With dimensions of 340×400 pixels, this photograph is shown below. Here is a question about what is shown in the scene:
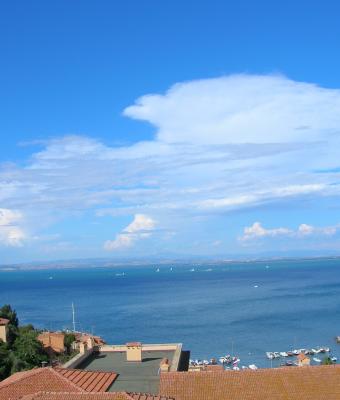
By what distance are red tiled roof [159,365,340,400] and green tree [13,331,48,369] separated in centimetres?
3196

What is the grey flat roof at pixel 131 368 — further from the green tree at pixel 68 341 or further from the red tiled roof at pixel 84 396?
the green tree at pixel 68 341

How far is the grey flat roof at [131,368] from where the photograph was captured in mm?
23766

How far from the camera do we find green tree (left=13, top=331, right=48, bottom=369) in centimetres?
5382

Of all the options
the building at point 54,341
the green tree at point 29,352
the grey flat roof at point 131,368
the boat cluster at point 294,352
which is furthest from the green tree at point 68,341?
the grey flat roof at point 131,368

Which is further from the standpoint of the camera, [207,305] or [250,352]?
[207,305]

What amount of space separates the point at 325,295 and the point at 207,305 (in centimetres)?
3450

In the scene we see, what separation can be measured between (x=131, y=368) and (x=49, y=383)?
268 inches

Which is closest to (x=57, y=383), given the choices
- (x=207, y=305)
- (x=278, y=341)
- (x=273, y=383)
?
(x=273, y=383)

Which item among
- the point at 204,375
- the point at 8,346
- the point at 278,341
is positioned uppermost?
the point at 204,375

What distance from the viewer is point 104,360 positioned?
30344mm

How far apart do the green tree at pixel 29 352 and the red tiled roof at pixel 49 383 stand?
31175mm

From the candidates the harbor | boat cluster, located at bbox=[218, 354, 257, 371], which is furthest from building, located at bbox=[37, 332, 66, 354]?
boat cluster, located at bbox=[218, 354, 257, 371]

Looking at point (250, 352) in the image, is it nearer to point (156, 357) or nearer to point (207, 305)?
point (156, 357)

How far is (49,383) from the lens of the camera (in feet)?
70.9
